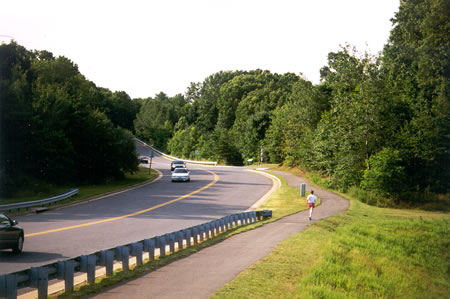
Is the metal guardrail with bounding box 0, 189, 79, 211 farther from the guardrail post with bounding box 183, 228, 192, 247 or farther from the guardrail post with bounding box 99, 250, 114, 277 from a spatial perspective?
the guardrail post with bounding box 99, 250, 114, 277

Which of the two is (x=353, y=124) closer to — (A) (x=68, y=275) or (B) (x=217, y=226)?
(B) (x=217, y=226)

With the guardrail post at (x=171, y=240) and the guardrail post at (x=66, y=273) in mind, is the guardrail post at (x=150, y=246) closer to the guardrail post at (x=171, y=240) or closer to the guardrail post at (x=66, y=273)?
the guardrail post at (x=171, y=240)

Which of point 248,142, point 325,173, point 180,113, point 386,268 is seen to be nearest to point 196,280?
point 386,268

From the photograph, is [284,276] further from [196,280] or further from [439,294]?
[439,294]

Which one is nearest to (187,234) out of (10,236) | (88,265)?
(10,236)

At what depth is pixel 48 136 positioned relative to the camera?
121ft

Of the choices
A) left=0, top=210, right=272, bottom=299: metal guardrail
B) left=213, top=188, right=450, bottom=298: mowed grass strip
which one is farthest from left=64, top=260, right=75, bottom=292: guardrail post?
left=213, top=188, right=450, bottom=298: mowed grass strip

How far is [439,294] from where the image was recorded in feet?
57.2

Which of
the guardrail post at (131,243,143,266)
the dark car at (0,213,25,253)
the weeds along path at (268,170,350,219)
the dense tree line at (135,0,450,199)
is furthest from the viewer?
the dense tree line at (135,0,450,199)

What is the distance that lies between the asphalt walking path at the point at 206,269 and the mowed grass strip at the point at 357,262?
1.45ft

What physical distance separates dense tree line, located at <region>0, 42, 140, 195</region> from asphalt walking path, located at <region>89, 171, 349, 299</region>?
20462 mm

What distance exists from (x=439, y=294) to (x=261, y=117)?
74.2 metres

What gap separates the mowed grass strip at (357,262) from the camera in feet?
37.1

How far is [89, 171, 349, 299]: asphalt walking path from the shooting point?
31.5ft
